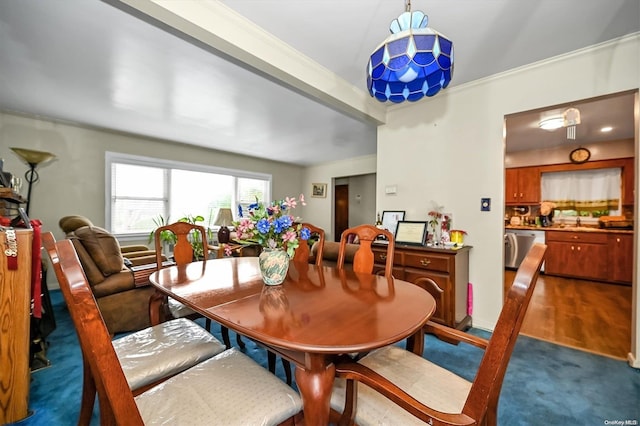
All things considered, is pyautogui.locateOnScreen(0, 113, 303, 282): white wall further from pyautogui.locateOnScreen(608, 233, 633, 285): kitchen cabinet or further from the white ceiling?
pyautogui.locateOnScreen(608, 233, 633, 285): kitchen cabinet

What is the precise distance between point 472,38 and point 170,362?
287 centimetres

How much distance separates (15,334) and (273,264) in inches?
58.1

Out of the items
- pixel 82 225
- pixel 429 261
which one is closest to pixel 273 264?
pixel 429 261

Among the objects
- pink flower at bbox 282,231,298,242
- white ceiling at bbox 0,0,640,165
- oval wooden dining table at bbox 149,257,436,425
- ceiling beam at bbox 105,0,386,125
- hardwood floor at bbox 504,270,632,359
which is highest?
white ceiling at bbox 0,0,640,165

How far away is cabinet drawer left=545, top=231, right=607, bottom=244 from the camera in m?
4.35

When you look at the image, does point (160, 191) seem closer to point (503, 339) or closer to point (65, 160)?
point (65, 160)

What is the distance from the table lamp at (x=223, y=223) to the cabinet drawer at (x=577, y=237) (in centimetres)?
587

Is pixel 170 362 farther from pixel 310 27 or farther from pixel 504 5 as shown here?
pixel 504 5

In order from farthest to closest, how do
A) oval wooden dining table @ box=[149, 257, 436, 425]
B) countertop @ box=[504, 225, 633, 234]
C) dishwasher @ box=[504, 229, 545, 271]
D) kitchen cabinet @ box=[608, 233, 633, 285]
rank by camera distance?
1. dishwasher @ box=[504, 229, 545, 271]
2. countertop @ box=[504, 225, 633, 234]
3. kitchen cabinet @ box=[608, 233, 633, 285]
4. oval wooden dining table @ box=[149, 257, 436, 425]

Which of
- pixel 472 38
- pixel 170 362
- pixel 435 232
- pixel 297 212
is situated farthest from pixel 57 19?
pixel 297 212

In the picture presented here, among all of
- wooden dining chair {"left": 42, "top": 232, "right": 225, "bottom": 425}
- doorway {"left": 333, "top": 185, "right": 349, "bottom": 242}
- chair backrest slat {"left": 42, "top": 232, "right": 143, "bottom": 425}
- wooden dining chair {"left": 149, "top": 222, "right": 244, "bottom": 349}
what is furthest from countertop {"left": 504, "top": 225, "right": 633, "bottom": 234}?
chair backrest slat {"left": 42, "top": 232, "right": 143, "bottom": 425}

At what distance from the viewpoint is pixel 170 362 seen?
1.20 meters

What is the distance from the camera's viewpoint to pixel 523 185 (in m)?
5.34

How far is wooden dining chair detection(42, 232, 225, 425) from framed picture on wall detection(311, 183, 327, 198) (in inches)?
226
